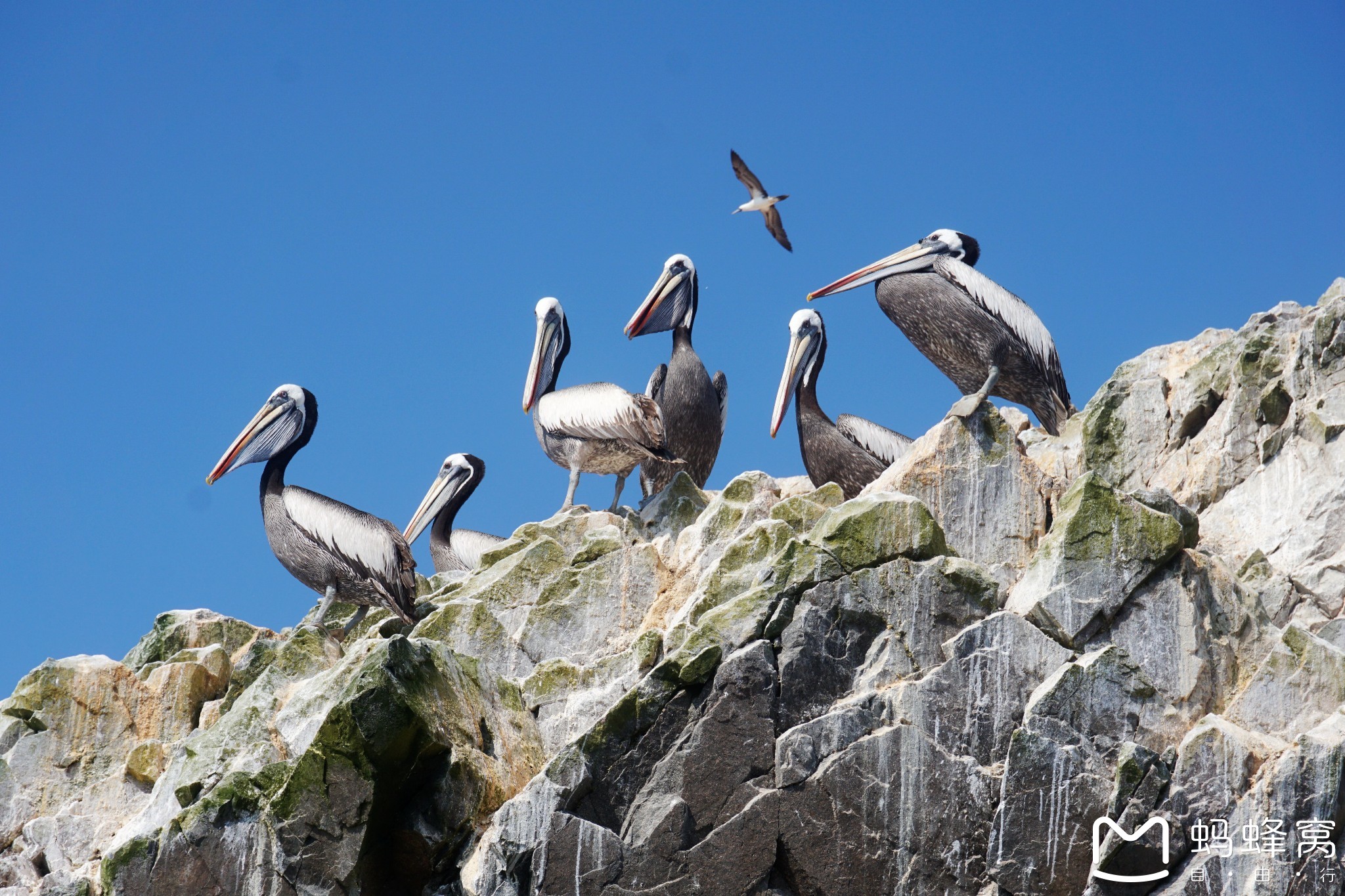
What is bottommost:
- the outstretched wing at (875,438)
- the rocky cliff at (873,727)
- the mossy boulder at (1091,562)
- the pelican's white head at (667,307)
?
the rocky cliff at (873,727)

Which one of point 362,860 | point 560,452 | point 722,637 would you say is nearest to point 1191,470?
point 722,637

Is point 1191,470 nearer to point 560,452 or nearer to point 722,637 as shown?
point 722,637

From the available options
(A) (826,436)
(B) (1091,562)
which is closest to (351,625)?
(A) (826,436)

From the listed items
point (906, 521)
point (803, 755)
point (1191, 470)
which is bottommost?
point (803, 755)

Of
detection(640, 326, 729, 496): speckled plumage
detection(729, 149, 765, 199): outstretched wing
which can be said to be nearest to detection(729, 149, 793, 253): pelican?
detection(729, 149, 765, 199): outstretched wing

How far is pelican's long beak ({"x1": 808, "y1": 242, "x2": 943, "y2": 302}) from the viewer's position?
12.8 metres

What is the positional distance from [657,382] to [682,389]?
0.47 m

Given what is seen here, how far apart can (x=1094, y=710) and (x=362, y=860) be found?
4354 mm

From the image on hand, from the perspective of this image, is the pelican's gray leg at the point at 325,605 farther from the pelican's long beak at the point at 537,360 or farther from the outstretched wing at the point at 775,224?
the outstretched wing at the point at 775,224

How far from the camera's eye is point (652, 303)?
15.0 m

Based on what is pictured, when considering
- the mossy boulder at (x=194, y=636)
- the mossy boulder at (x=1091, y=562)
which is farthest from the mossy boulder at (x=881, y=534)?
the mossy boulder at (x=194, y=636)

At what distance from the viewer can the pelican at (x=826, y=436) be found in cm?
1228

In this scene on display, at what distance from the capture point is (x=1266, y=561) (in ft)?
32.5

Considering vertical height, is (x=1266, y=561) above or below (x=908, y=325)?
below
